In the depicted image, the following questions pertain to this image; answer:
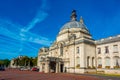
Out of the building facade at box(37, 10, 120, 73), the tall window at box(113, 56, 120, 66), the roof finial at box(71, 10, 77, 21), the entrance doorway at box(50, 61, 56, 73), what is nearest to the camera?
Answer: the tall window at box(113, 56, 120, 66)

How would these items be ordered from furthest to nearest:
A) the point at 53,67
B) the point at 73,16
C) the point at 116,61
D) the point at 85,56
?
the point at 73,16, the point at 53,67, the point at 85,56, the point at 116,61

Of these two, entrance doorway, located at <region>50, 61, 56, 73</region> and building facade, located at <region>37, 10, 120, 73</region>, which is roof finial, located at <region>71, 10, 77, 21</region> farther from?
entrance doorway, located at <region>50, 61, 56, 73</region>

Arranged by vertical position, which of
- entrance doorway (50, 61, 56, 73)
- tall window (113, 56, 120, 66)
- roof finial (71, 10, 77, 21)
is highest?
roof finial (71, 10, 77, 21)

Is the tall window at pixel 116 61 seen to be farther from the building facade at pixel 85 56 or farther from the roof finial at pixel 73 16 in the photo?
the roof finial at pixel 73 16

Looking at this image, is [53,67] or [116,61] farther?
[53,67]

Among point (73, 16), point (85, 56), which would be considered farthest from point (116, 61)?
point (73, 16)

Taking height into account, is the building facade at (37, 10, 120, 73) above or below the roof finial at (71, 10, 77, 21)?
below

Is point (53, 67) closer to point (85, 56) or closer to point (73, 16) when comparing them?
point (85, 56)

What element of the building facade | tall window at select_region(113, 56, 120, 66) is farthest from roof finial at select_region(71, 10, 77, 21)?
tall window at select_region(113, 56, 120, 66)

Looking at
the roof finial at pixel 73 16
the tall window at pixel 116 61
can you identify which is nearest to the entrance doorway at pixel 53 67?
the tall window at pixel 116 61

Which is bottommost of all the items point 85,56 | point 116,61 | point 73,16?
point 116,61

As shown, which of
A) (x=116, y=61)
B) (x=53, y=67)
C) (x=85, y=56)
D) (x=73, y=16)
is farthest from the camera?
(x=73, y=16)

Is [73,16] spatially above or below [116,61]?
above

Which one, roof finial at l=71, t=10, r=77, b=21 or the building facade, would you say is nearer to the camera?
the building facade
